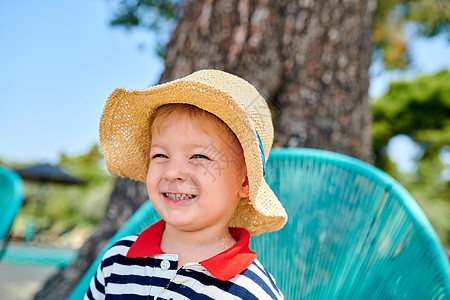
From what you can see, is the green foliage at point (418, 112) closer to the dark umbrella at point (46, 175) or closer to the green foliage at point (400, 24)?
the green foliage at point (400, 24)

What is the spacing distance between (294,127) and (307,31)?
0.43 metres

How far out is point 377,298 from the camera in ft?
2.89

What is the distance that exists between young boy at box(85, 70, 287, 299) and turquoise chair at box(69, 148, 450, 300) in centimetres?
18

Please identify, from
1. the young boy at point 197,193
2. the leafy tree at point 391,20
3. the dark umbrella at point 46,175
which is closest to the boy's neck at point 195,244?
the young boy at point 197,193

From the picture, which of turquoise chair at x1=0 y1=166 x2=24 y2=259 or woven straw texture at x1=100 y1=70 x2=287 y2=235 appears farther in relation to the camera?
turquoise chair at x1=0 y1=166 x2=24 y2=259

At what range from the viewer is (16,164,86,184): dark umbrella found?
9234 mm

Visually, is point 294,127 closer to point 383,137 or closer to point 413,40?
point 413,40

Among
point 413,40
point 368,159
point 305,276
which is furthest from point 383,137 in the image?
point 305,276

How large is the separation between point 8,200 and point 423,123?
36.2 ft

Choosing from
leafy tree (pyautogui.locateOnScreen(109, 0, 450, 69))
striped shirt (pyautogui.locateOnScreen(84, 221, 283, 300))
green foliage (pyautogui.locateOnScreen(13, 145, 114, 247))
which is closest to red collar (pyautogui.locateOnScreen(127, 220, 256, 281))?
striped shirt (pyautogui.locateOnScreen(84, 221, 283, 300))

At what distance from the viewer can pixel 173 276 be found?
78cm

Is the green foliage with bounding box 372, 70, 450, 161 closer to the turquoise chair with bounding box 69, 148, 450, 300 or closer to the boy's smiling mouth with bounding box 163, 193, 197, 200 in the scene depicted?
the turquoise chair with bounding box 69, 148, 450, 300

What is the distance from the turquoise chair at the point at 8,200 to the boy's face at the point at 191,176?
78cm

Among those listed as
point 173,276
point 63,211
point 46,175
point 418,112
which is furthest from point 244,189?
point 63,211
